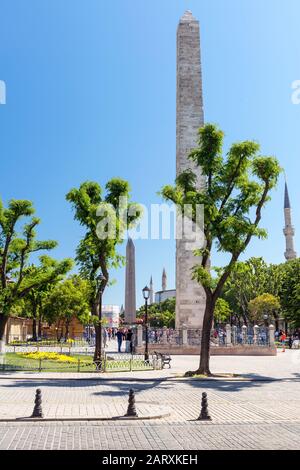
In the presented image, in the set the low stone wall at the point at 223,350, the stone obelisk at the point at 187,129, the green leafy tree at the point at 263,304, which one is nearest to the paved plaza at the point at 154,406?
the low stone wall at the point at 223,350

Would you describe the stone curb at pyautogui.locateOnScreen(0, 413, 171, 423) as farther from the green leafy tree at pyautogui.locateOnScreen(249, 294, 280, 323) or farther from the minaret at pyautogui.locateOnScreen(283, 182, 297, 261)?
the minaret at pyautogui.locateOnScreen(283, 182, 297, 261)

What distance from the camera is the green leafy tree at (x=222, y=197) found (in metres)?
21.5

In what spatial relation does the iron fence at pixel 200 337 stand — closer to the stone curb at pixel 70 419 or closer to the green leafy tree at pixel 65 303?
the green leafy tree at pixel 65 303

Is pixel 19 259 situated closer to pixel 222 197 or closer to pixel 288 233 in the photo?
pixel 222 197

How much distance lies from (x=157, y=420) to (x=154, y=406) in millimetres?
1547

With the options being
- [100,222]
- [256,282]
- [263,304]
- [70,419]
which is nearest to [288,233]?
[256,282]

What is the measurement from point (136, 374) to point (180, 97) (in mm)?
24340

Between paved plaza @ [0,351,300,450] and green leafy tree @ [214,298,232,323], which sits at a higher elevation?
green leafy tree @ [214,298,232,323]

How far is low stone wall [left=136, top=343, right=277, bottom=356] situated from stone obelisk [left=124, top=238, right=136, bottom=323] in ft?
10.9

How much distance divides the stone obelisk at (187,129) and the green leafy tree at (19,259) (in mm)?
11221

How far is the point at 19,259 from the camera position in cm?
3284

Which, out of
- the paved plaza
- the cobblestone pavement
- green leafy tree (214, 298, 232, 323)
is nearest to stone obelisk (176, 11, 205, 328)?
green leafy tree (214, 298, 232, 323)

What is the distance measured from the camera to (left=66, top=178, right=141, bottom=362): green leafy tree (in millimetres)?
25188
